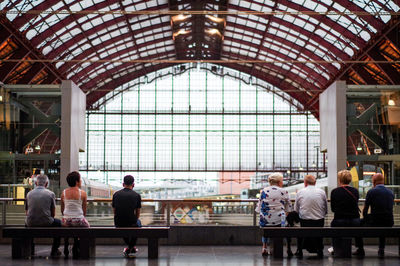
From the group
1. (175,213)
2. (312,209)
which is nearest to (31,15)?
(175,213)

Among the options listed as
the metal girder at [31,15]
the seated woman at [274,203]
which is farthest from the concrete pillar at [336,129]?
the seated woman at [274,203]

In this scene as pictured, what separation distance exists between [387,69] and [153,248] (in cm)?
3092

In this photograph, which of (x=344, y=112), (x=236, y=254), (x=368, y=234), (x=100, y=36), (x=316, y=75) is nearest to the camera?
(x=368, y=234)

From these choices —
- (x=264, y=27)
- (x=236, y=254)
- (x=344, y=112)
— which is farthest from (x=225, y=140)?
(x=236, y=254)

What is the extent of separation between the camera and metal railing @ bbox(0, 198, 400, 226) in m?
13.5

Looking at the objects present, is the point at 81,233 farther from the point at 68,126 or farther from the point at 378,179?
the point at 68,126

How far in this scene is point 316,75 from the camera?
47594 millimetres

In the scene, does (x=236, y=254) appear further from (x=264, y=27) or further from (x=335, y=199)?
(x=264, y=27)

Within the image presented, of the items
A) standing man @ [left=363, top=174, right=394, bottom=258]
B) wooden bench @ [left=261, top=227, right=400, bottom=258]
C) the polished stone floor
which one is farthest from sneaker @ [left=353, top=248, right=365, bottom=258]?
wooden bench @ [left=261, top=227, right=400, bottom=258]

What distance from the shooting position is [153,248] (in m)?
9.34

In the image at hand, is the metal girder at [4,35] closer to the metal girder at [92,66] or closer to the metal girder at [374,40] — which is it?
the metal girder at [92,66]

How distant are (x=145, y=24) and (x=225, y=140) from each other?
12458 mm

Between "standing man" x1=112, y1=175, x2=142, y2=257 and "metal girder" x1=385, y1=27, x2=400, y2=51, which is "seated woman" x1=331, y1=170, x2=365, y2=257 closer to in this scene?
"standing man" x1=112, y1=175, x2=142, y2=257

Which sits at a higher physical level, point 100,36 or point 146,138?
point 100,36
